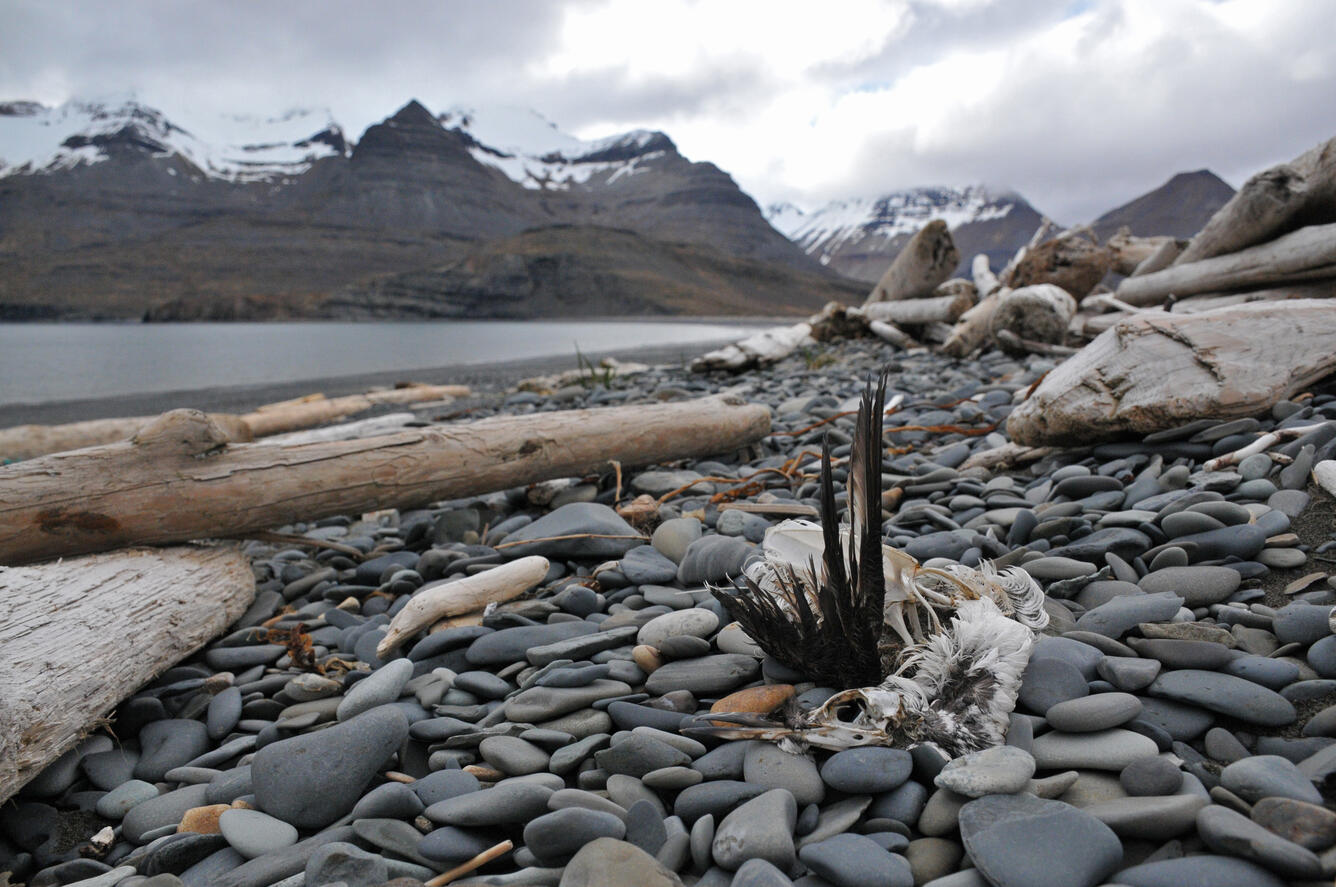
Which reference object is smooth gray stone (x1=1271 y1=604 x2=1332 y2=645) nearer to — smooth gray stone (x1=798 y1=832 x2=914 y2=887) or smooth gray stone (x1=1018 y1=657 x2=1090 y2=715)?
smooth gray stone (x1=1018 y1=657 x2=1090 y2=715)

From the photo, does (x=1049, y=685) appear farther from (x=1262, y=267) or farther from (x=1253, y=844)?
(x=1262, y=267)

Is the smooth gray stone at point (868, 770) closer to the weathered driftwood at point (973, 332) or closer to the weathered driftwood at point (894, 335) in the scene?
the weathered driftwood at point (973, 332)

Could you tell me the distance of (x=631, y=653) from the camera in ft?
6.85

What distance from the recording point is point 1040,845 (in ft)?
3.76

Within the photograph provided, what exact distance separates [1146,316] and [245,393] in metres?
15.0

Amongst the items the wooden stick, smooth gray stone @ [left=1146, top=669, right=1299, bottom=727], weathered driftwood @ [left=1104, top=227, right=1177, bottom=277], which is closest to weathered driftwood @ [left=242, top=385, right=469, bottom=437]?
the wooden stick

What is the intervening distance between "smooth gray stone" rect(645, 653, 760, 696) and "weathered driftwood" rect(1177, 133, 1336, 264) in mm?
6453

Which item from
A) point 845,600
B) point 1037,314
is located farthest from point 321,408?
point 845,600

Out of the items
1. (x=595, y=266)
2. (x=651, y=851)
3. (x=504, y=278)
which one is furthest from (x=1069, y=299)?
(x=595, y=266)

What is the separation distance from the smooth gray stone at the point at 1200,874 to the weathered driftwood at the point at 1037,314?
6.92m

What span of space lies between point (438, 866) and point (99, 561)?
223 centimetres

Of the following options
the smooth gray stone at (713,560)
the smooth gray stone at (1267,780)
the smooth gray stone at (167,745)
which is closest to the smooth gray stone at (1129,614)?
the smooth gray stone at (1267,780)

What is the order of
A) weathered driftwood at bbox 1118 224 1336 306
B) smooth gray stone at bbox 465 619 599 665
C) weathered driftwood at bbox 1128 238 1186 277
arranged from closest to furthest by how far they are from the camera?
smooth gray stone at bbox 465 619 599 665, weathered driftwood at bbox 1118 224 1336 306, weathered driftwood at bbox 1128 238 1186 277

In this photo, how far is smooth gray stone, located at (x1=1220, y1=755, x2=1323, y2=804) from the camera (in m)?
1.14
